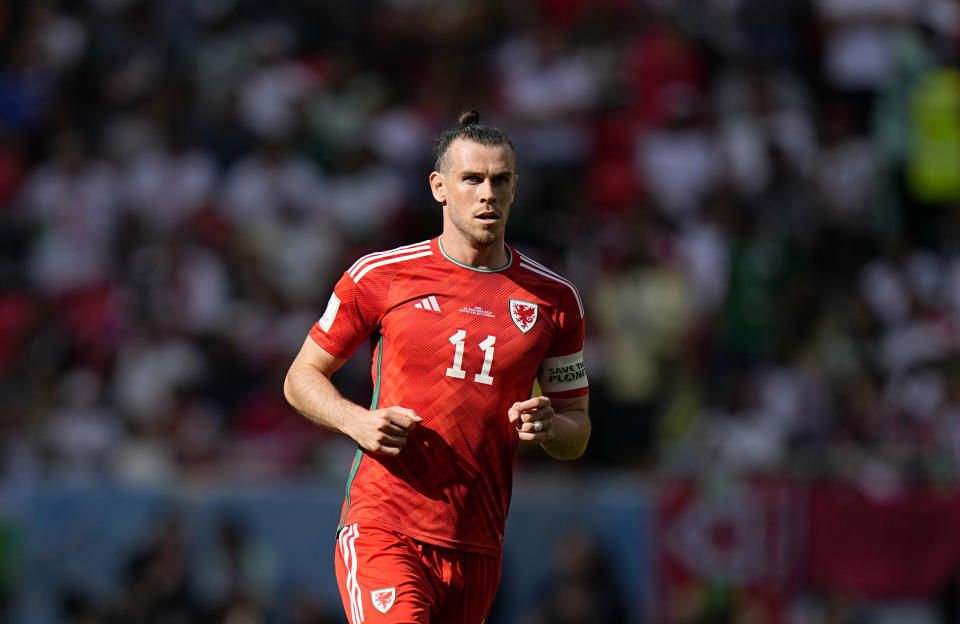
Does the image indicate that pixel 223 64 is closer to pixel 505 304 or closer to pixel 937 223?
pixel 937 223

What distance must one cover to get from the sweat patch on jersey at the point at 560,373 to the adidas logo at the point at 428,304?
1.89ft

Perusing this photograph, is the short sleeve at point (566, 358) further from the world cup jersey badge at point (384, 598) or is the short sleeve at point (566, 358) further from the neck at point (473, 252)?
the world cup jersey badge at point (384, 598)

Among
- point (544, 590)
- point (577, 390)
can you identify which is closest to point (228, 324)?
point (544, 590)

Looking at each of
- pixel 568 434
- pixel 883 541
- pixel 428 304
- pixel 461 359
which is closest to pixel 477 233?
pixel 428 304

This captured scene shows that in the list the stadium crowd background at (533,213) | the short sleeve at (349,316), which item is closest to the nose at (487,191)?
the short sleeve at (349,316)

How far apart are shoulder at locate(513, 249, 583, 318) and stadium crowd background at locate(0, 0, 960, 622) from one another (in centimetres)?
617

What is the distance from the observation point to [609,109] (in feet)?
52.0

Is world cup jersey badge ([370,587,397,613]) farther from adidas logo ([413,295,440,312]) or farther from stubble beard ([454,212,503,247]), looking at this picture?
stubble beard ([454,212,503,247])

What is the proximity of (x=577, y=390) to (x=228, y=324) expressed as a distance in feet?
27.6

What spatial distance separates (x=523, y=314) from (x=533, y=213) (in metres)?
8.26

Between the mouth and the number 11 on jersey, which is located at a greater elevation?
the mouth

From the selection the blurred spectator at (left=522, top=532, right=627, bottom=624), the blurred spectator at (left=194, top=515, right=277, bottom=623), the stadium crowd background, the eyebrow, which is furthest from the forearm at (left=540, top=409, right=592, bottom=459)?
the blurred spectator at (left=194, top=515, right=277, bottom=623)

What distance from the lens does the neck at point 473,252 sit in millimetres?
6465

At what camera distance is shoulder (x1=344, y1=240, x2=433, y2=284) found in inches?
254
